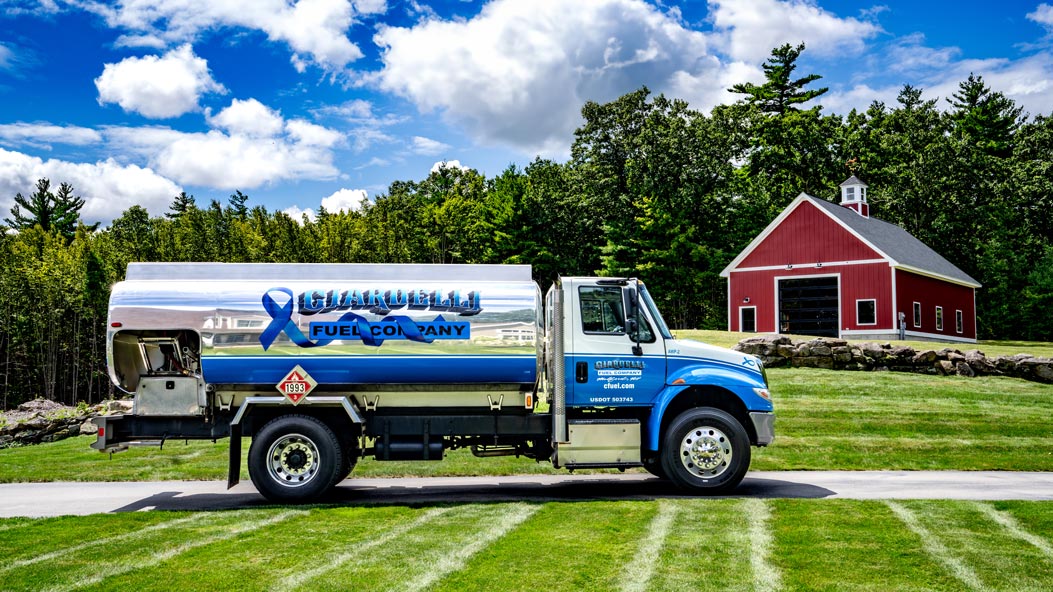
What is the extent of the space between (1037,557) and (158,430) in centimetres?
1073

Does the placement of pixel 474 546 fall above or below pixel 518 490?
above

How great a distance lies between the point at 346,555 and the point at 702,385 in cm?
607

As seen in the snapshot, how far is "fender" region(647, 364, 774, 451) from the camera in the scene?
473 inches

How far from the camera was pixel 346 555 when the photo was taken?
817cm

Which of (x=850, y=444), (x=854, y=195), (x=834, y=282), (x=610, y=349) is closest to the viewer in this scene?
(x=610, y=349)

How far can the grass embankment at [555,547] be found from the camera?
23.9 ft

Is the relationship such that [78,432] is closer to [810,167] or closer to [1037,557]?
[1037,557]

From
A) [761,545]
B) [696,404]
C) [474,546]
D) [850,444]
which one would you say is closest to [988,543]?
[761,545]

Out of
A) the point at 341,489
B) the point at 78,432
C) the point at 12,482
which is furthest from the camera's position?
the point at 78,432

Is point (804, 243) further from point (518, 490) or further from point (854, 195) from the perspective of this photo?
point (518, 490)

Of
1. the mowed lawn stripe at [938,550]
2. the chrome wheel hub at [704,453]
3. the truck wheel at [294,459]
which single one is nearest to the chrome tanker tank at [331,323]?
the truck wheel at [294,459]

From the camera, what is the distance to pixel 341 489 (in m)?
13.1

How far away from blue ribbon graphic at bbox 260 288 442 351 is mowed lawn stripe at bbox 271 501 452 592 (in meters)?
2.52

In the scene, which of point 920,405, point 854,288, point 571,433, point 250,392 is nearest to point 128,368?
point 250,392
